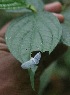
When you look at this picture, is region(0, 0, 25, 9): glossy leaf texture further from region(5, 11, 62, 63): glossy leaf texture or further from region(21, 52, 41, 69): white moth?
region(21, 52, 41, 69): white moth

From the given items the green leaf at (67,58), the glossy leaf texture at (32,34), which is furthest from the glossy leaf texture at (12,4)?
the green leaf at (67,58)

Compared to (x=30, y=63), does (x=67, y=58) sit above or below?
below

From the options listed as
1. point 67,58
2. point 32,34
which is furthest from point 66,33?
point 67,58

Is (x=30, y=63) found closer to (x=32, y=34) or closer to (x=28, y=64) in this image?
(x=28, y=64)

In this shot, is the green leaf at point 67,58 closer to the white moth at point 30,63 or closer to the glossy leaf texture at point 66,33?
the glossy leaf texture at point 66,33

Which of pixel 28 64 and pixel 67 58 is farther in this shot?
pixel 67 58

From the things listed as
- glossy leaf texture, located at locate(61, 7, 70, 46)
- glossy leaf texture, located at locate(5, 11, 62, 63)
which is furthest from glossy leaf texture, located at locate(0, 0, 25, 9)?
glossy leaf texture, located at locate(61, 7, 70, 46)

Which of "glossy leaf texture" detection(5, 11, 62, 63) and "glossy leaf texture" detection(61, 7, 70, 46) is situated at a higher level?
"glossy leaf texture" detection(5, 11, 62, 63)
